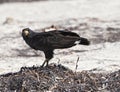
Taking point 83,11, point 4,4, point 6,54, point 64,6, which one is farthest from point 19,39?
point 4,4

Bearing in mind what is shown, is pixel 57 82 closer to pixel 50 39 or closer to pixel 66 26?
pixel 50 39

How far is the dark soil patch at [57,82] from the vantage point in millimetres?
8109

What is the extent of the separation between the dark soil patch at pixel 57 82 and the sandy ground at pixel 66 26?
1620mm

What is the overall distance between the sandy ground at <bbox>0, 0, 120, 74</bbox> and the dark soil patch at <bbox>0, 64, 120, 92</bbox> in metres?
1.62

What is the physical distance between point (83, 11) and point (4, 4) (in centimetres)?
433

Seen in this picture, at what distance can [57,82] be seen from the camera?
8.24 m

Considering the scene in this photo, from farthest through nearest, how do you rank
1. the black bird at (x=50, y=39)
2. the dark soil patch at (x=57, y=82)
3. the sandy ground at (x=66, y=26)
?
the sandy ground at (x=66, y=26), the black bird at (x=50, y=39), the dark soil patch at (x=57, y=82)

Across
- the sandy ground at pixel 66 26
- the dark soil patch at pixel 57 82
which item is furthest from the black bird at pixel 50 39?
the sandy ground at pixel 66 26

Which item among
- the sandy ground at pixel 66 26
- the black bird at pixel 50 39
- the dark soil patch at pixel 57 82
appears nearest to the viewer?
the dark soil patch at pixel 57 82

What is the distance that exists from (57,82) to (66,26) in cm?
848

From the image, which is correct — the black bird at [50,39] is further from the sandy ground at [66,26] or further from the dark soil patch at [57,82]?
the sandy ground at [66,26]

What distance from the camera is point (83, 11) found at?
19.9m

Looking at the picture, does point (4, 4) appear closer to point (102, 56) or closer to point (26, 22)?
point (26, 22)

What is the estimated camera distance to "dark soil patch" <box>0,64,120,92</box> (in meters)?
8.11
